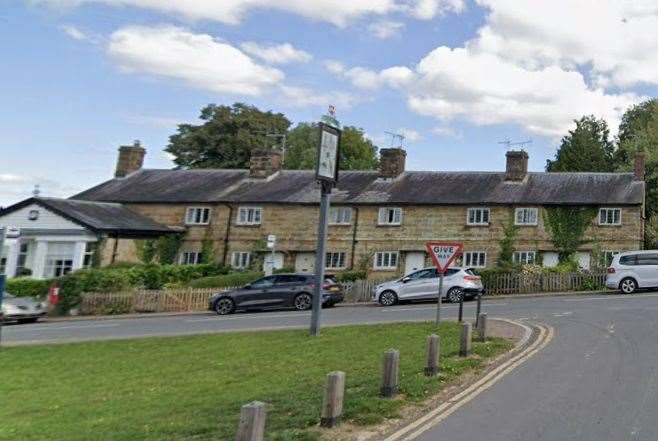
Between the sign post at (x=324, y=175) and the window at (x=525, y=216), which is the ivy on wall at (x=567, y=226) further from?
the sign post at (x=324, y=175)

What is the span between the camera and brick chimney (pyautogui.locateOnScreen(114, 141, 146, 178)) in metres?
46.1

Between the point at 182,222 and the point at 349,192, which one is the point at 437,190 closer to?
the point at 349,192

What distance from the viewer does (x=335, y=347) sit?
1326 centimetres

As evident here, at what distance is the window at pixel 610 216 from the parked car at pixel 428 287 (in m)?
12.1

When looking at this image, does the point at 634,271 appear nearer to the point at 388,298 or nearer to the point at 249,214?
the point at 388,298

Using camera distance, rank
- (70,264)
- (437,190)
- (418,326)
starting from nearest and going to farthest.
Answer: (418,326) < (70,264) < (437,190)

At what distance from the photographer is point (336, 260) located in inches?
1511

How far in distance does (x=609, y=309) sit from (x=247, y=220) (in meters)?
24.2

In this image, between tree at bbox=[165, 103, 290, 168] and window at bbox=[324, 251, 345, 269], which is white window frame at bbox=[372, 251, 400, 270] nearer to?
window at bbox=[324, 251, 345, 269]

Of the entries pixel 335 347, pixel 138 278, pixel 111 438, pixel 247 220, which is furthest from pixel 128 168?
pixel 111 438

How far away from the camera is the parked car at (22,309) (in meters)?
25.2

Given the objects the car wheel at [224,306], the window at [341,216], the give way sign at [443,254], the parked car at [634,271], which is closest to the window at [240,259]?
the window at [341,216]

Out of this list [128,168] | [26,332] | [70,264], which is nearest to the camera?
[26,332]

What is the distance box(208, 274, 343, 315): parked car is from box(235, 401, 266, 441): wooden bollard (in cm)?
2043
